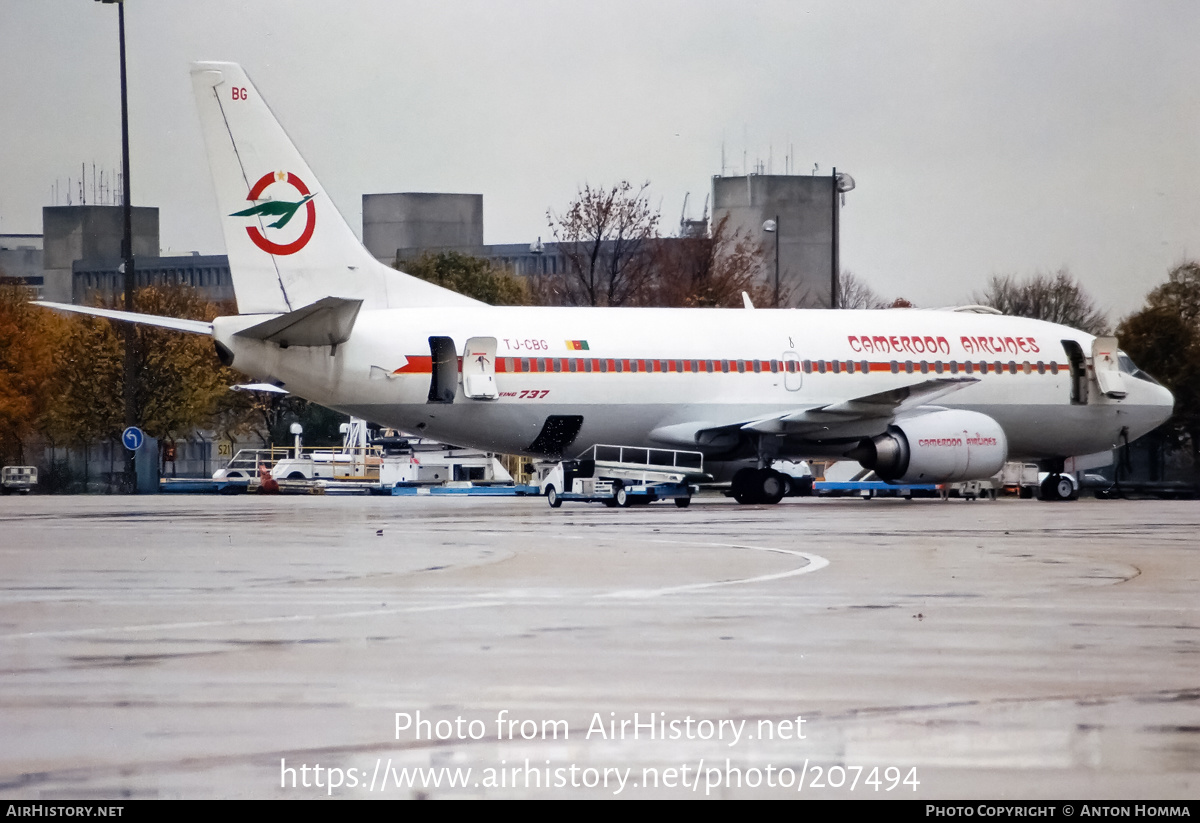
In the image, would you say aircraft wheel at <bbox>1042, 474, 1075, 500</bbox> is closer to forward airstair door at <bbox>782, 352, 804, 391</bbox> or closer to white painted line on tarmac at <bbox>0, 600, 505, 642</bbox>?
forward airstair door at <bbox>782, 352, 804, 391</bbox>

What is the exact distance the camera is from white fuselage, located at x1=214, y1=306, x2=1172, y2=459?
30031 mm

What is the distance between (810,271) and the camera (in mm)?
101812

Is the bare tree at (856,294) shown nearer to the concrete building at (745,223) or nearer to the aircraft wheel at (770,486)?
the concrete building at (745,223)

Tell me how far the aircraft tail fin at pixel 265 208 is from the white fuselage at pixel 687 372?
0.90 meters

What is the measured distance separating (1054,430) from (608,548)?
1980 centimetres

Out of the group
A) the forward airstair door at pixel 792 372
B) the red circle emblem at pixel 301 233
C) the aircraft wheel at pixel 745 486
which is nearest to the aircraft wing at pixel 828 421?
the forward airstair door at pixel 792 372

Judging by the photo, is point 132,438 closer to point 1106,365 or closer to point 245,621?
point 1106,365

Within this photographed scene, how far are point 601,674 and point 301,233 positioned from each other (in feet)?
73.3

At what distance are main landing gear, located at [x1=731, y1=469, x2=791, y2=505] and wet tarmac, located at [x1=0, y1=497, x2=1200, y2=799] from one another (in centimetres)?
1498

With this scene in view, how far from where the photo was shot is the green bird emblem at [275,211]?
29641 mm

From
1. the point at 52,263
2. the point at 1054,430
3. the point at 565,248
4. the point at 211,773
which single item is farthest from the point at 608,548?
the point at 52,263

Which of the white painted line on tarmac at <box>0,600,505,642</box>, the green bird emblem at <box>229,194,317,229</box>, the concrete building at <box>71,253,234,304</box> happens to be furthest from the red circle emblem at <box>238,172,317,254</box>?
the concrete building at <box>71,253,234,304</box>

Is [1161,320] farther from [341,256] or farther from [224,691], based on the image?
[224,691]
